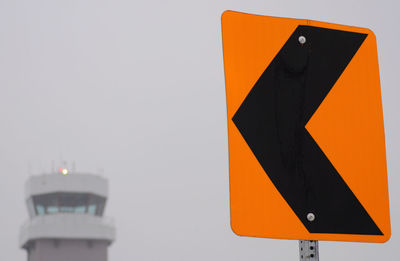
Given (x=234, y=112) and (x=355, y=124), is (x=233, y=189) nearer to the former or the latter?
(x=234, y=112)

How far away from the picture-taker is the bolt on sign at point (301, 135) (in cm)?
292

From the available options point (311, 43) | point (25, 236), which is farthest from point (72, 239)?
point (311, 43)

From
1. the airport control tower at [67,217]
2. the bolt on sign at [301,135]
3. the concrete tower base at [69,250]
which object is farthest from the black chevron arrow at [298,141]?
the airport control tower at [67,217]

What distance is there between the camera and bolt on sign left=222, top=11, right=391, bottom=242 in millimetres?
2924

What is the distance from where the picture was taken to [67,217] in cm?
9288

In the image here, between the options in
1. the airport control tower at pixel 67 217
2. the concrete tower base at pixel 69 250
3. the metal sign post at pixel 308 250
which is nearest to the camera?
the metal sign post at pixel 308 250

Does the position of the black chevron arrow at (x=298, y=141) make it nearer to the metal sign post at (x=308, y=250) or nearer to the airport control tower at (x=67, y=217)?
the metal sign post at (x=308, y=250)

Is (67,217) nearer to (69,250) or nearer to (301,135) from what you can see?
(69,250)

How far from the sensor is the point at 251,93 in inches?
118

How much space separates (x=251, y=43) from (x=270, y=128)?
1.29 feet

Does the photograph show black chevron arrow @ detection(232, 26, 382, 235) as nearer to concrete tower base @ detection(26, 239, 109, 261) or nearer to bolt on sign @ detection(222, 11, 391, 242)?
bolt on sign @ detection(222, 11, 391, 242)

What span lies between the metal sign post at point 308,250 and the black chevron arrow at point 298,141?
0.06 metres

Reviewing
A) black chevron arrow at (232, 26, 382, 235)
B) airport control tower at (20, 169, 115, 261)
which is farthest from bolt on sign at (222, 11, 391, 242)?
airport control tower at (20, 169, 115, 261)

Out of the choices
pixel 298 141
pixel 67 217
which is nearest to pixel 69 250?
pixel 67 217
